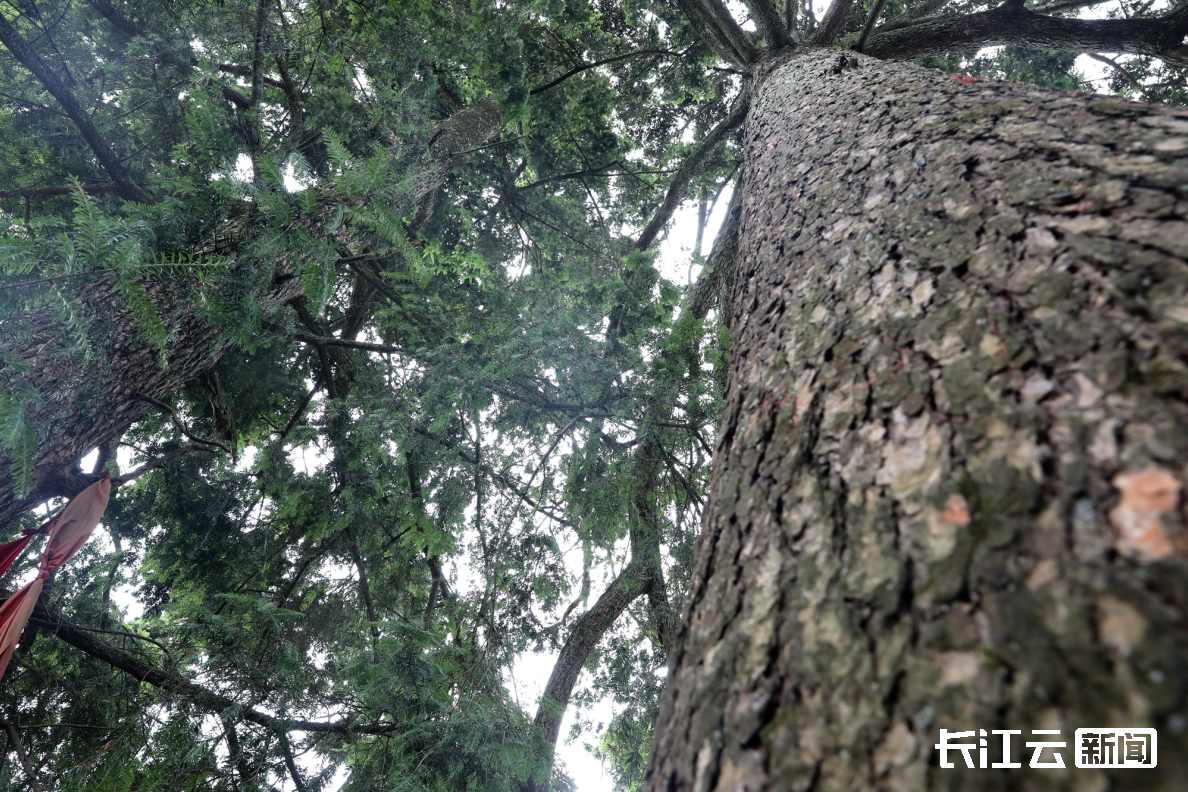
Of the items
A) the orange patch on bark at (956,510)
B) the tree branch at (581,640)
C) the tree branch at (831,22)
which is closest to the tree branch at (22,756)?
the tree branch at (581,640)

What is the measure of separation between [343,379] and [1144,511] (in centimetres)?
642

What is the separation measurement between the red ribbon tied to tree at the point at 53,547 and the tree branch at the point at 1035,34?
5.96m

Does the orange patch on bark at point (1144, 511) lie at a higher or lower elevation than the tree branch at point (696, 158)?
lower

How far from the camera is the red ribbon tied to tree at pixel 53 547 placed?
258cm

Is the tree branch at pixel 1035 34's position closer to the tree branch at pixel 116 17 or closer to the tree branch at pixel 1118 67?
the tree branch at pixel 1118 67

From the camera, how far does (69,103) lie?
13.0 ft

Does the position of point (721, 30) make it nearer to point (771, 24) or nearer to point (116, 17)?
point (771, 24)

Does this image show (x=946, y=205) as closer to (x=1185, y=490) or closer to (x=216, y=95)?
(x=1185, y=490)

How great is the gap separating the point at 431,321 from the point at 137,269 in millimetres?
2972

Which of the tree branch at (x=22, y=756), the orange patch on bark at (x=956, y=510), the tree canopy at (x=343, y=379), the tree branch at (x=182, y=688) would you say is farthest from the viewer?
the tree branch at (x=182, y=688)

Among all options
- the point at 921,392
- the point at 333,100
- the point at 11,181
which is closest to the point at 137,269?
the point at 921,392

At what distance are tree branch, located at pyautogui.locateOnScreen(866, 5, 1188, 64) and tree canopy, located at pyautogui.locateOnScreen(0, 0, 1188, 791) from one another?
0.02m

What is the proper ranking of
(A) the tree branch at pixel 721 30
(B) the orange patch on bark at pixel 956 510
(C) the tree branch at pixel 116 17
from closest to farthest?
(B) the orange patch on bark at pixel 956 510 → (A) the tree branch at pixel 721 30 → (C) the tree branch at pixel 116 17

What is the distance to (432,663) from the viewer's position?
124 inches
